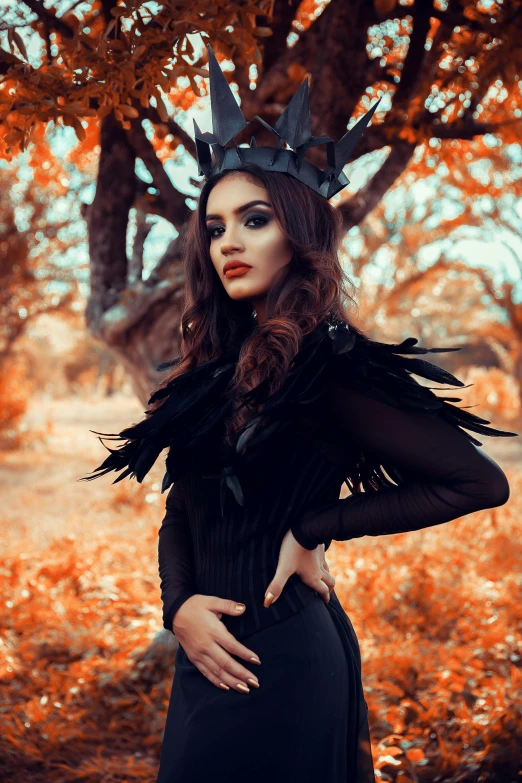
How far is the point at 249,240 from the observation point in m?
1.71

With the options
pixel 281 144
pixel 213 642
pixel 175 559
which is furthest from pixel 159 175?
pixel 213 642

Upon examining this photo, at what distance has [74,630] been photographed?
4336mm

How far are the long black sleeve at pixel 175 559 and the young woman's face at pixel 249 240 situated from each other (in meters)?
0.56

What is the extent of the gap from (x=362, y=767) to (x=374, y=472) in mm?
710

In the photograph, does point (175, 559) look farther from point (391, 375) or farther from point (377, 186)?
point (377, 186)

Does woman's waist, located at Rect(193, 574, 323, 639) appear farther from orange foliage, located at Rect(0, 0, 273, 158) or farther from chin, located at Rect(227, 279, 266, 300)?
orange foliage, located at Rect(0, 0, 273, 158)

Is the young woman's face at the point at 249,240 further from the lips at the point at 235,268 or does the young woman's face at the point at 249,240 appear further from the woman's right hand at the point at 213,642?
the woman's right hand at the point at 213,642

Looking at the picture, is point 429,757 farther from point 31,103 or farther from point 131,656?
point 31,103

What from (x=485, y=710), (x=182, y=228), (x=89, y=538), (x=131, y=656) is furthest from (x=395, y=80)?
(x=89, y=538)

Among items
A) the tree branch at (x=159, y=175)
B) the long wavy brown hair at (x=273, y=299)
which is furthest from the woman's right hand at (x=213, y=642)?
the tree branch at (x=159, y=175)

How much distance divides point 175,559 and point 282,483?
1.23ft

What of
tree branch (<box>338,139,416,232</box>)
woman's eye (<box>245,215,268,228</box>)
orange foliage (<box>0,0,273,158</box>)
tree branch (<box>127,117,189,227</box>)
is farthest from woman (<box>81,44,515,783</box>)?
tree branch (<box>338,139,416,232</box>)

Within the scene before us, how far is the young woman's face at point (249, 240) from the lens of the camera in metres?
1.71

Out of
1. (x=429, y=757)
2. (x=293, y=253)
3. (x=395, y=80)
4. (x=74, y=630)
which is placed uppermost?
(x=395, y=80)
